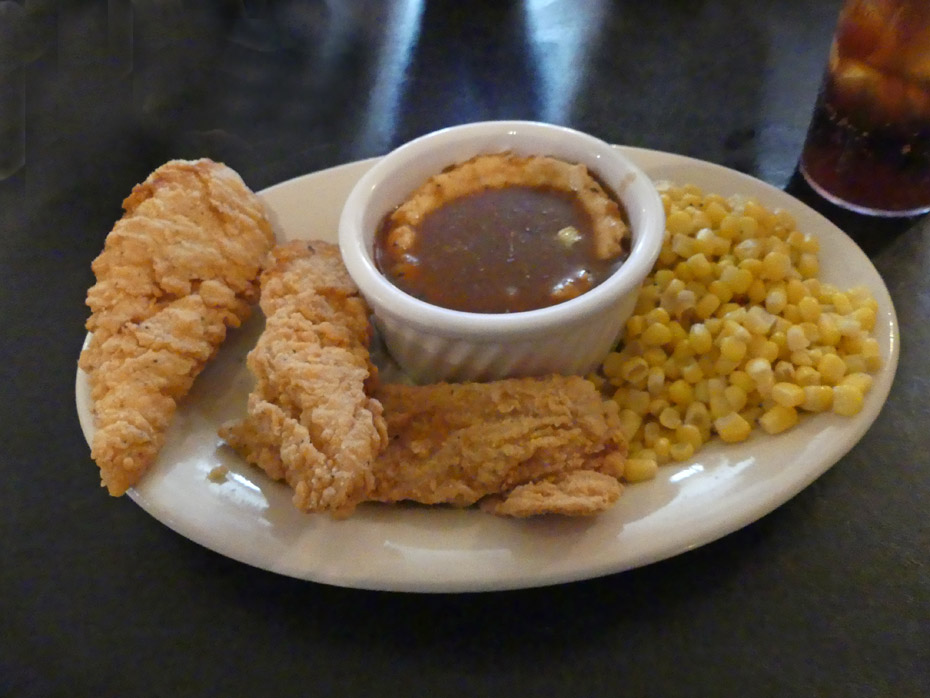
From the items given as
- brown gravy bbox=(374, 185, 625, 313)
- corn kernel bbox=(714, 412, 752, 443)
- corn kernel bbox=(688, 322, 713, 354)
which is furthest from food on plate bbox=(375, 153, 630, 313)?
corn kernel bbox=(714, 412, 752, 443)

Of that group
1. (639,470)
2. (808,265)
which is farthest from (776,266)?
(639,470)

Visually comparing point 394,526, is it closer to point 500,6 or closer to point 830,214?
point 830,214

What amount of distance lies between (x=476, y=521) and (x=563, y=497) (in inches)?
9.7

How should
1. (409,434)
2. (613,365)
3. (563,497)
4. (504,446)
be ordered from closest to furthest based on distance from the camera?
(563,497)
(504,446)
(409,434)
(613,365)

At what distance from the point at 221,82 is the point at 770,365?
3447 mm

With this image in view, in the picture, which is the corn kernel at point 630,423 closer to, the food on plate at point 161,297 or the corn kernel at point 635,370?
the corn kernel at point 635,370

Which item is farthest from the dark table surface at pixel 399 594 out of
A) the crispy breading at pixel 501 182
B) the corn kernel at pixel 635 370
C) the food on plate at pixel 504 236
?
the crispy breading at pixel 501 182

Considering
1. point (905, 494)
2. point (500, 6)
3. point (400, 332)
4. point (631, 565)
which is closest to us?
point (631, 565)

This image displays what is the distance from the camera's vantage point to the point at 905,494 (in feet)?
6.90

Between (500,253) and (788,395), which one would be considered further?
(500,253)

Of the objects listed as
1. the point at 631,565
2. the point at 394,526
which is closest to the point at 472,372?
the point at 394,526

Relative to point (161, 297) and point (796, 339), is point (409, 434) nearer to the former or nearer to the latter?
point (161, 297)

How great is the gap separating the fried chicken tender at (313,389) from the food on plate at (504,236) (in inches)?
8.8

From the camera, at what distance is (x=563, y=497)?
1799 mm
